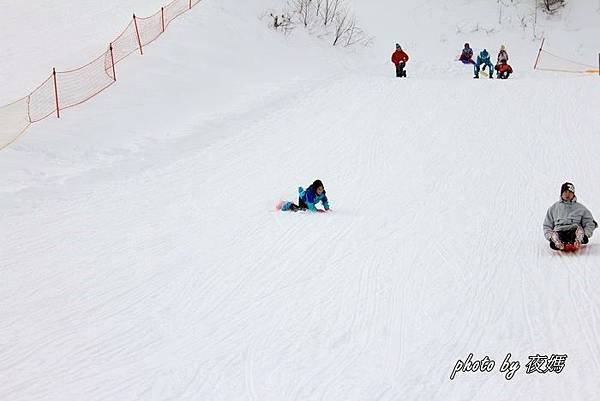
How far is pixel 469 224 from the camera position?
12.9m

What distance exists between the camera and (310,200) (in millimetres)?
13742

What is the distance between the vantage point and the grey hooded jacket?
10.9m

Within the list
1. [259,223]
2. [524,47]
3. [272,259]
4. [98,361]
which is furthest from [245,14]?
[98,361]

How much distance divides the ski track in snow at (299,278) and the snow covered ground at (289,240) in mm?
38

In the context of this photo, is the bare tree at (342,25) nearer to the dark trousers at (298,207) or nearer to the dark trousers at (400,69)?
the dark trousers at (400,69)

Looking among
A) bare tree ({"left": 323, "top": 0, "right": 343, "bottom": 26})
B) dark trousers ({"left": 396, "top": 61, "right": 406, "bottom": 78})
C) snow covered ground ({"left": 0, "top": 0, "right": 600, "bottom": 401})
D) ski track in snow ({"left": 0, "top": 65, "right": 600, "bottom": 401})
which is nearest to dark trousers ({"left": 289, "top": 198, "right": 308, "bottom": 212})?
ski track in snow ({"left": 0, "top": 65, "right": 600, "bottom": 401})

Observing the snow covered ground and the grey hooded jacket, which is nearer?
the snow covered ground

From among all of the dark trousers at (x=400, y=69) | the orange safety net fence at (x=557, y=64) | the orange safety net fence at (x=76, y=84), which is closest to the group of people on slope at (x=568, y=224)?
the orange safety net fence at (x=76, y=84)

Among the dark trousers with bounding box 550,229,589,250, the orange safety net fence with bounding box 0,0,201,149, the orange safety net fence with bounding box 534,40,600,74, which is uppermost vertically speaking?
the orange safety net fence with bounding box 534,40,600,74

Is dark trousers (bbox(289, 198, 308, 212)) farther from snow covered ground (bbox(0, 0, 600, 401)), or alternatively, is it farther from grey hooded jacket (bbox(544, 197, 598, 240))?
grey hooded jacket (bbox(544, 197, 598, 240))

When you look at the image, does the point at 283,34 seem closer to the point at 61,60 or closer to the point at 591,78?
the point at 61,60

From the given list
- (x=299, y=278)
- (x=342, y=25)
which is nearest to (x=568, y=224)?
(x=299, y=278)

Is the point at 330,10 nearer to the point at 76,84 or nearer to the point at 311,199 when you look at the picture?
the point at 76,84

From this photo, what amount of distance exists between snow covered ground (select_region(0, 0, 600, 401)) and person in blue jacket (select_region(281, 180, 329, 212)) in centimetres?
39
